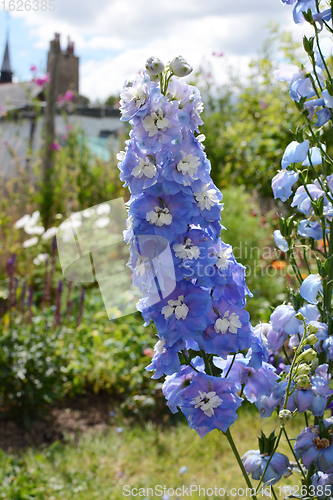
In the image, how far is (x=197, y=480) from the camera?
7.11 ft

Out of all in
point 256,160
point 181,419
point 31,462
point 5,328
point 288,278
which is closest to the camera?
point 31,462

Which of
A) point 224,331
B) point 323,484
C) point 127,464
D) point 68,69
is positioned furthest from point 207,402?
point 68,69

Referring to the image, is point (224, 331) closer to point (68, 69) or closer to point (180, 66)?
point (180, 66)

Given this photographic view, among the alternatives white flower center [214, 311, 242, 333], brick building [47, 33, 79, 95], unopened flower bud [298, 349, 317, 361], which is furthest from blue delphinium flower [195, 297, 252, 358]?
brick building [47, 33, 79, 95]

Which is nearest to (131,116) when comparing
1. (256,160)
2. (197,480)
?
(197,480)

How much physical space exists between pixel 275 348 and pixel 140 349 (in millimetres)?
2158

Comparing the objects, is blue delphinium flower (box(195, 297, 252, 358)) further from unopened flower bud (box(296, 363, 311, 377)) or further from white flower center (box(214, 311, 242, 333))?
unopened flower bud (box(296, 363, 311, 377))

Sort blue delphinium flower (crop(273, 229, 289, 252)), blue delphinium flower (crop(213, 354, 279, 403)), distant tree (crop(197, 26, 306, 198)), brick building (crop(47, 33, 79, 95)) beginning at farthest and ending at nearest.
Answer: brick building (crop(47, 33, 79, 95))
distant tree (crop(197, 26, 306, 198))
blue delphinium flower (crop(273, 229, 289, 252))
blue delphinium flower (crop(213, 354, 279, 403))

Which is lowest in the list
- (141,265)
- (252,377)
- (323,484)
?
(323,484)

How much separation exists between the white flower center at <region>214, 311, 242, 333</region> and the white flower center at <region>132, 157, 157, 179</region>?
0.28 m

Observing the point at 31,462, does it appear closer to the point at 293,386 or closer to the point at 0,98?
the point at 293,386

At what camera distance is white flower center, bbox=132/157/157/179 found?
779 mm

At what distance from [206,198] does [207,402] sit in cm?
36

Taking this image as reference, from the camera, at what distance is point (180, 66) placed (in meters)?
Answer: 0.79
